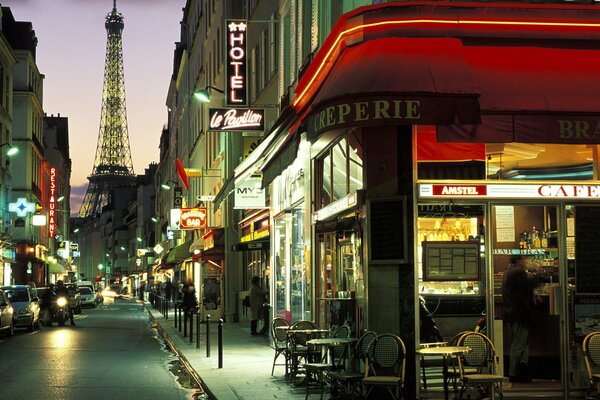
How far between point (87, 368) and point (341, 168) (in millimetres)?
6785

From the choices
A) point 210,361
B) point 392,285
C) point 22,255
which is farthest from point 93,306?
point 392,285

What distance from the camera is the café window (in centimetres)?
1430

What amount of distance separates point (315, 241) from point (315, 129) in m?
6.06

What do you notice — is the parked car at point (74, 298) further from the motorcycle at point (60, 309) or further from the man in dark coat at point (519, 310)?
the man in dark coat at point (519, 310)

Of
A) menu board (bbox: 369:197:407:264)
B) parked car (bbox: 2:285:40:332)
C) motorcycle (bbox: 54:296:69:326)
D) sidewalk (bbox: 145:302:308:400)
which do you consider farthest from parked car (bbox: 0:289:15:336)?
menu board (bbox: 369:197:407:264)

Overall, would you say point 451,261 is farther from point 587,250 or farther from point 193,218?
point 193,218

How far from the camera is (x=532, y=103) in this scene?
11984 millimetres

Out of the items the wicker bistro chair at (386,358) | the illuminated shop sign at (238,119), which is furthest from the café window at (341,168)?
the illuminated shop sign at (238,119)

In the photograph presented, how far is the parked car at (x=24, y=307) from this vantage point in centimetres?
3281

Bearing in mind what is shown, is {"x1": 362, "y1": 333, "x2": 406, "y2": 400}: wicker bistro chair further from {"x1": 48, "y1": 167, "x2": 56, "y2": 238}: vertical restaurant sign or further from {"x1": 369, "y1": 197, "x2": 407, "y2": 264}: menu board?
{"x1": 48, "y1": 167, "x2": 56, "y2": 238}: vertical restaurant sign

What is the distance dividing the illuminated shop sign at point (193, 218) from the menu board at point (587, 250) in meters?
34.4

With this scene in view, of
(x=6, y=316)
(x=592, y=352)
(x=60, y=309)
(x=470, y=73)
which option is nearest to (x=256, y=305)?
(x=6, y=316)

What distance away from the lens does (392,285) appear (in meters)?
12.8

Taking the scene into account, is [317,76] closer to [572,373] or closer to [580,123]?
[580,123]
